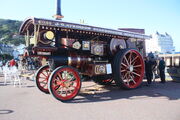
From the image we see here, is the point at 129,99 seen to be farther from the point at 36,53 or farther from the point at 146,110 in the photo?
the point at 36,53

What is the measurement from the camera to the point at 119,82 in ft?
18.0

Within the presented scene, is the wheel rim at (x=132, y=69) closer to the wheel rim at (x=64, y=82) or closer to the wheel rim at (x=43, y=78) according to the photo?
the wheel rim at (x=64, y=82)

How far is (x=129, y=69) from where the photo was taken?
6.00 metres

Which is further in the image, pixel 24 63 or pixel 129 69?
pixel 24 63

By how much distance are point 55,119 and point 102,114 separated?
973 mm

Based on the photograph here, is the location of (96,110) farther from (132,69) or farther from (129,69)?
(132,69)

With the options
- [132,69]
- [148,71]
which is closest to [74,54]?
[132,69]

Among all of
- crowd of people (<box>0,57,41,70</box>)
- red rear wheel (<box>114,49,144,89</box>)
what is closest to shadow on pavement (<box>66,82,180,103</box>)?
red rear wheel (<box>114,49,144,89</box>)

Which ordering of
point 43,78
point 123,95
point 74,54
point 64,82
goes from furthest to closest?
1. point 43,78
2. point 74,54
3. point 123,95
4. point 64,82

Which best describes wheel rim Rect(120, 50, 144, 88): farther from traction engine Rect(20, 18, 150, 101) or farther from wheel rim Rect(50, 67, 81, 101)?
wheel rim Rect(50, 67, 81, 101)

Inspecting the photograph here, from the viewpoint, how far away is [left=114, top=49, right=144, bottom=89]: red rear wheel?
5484mm

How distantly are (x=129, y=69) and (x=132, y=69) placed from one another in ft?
0.50

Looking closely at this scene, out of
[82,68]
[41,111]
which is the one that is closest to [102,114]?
[41,111]

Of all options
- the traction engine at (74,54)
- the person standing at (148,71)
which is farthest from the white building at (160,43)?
the traction engine at (74,54)
